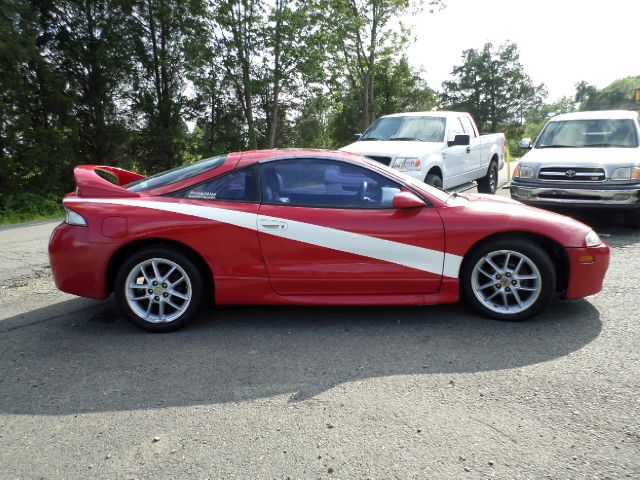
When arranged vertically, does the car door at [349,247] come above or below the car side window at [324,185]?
below

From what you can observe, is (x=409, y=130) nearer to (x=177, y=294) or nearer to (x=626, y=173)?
(x=626, y=173)

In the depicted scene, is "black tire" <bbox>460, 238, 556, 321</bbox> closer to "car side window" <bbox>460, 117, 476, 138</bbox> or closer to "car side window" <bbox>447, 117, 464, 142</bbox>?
"car side window" <bbox>447, 117, 464, 142</bbox>

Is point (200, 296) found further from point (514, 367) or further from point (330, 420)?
point (514, 367)

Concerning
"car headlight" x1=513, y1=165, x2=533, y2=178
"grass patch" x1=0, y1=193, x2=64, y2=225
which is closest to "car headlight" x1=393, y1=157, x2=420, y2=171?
"car headlight" x1=513, y1=165, x2=533, y2=178

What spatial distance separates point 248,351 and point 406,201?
5.59 ft

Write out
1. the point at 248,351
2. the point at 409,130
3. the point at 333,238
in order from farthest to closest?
1. the point at 409,130
2. the point at 333,238
3. the point at 248,351

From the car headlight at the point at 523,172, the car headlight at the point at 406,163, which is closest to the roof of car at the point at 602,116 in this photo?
the car headlight at the point at 523,172

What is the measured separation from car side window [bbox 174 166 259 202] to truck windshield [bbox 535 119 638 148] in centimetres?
667

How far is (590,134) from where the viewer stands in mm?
8688

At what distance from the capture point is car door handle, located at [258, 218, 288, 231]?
402cm

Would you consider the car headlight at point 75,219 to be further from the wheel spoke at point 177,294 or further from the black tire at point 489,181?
the black tire at point 489,181

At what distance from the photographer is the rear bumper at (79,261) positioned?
3.99 meters

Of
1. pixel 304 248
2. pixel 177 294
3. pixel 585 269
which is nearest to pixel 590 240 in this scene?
pixel 585 269

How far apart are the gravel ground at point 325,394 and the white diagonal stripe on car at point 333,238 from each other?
1.83 feet
